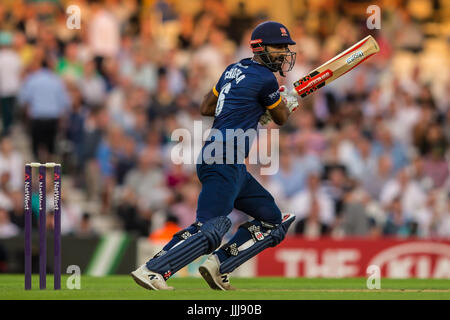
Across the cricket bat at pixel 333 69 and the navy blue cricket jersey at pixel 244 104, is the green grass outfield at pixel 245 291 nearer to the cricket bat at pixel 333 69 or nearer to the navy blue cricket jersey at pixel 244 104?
the navy blue cricket jersey at pixel 244 104

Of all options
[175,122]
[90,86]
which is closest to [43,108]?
[90,86]

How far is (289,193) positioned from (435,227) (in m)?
2.19

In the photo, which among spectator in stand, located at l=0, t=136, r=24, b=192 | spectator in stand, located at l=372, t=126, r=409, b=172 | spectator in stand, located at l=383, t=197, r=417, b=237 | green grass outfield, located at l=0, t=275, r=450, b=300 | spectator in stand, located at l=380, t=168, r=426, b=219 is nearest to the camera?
green grass outfield, located at l=0, t=275, r=450, b=300

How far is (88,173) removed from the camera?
15352 mm

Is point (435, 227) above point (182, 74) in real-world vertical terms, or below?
below

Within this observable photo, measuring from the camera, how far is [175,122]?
51.9 feet

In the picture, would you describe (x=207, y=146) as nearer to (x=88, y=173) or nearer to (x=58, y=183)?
(x=58, y=183)

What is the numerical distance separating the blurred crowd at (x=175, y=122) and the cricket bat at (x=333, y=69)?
5343mm

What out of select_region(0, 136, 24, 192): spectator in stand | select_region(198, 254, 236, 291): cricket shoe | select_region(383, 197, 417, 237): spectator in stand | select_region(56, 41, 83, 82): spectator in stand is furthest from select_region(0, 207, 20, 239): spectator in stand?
select_region(198, 254, 236, 291): cricket shoe

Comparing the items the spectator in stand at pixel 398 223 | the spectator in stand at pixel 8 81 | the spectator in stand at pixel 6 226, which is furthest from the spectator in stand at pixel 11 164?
the spectator in stand at pixel 398 223

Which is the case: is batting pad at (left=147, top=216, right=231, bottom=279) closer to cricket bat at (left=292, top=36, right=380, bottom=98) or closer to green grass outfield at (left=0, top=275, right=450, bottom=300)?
green grass outfield at (left=0, top=275, right=450, bottom=300)

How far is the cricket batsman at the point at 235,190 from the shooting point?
822 centimetres

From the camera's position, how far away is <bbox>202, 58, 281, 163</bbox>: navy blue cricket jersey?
8445 millimetres
